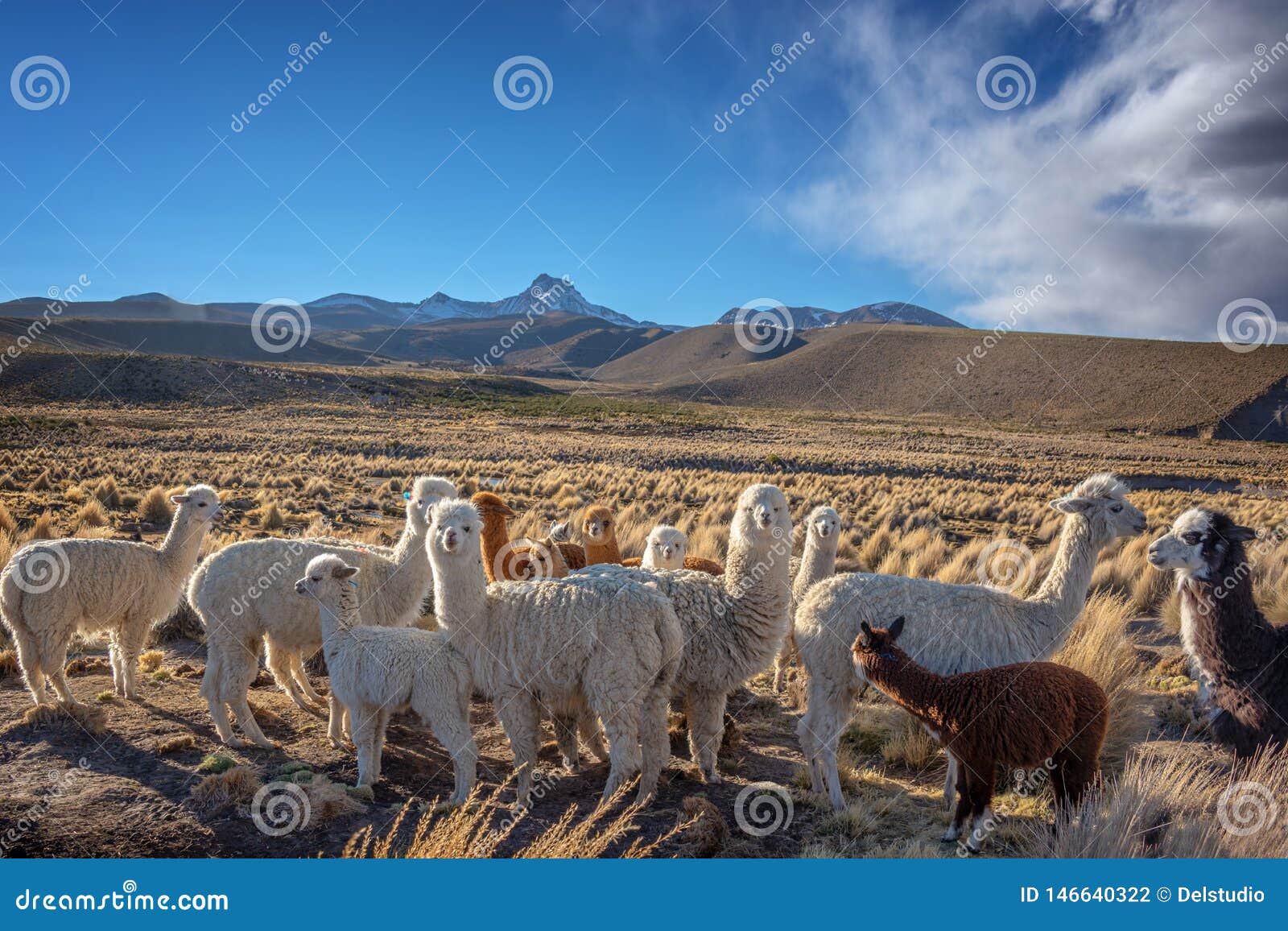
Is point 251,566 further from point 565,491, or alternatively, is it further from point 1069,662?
point 565,491

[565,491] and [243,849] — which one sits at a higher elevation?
[565,491]

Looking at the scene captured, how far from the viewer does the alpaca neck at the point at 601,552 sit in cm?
740

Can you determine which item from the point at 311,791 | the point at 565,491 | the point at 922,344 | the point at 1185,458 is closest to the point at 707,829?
the point at 311,791

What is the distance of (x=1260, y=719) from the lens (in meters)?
4.52

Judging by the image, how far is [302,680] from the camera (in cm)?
632

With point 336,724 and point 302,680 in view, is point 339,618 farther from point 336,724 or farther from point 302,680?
point 302,680

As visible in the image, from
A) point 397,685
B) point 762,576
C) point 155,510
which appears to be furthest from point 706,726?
point 155,510

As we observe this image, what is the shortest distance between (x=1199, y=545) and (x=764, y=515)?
283 cm

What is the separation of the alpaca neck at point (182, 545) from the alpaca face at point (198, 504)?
1.7 inches

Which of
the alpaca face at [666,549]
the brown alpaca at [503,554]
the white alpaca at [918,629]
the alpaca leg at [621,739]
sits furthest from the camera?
the alpaca face at [666,549]

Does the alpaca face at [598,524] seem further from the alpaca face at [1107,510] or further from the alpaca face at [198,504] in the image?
the alpaca face at [1107,510]

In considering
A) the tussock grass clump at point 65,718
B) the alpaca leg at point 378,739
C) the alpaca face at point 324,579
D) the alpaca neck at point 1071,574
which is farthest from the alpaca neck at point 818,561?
the tussock grass clump at point 65,718

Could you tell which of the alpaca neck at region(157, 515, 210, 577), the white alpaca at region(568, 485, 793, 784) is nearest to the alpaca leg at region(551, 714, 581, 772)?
the white alpaca at region(568, 485, 793, 784)

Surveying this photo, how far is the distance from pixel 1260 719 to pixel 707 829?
3.57 metres
